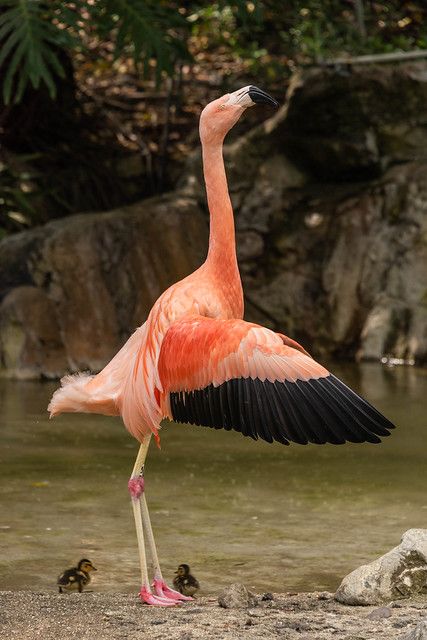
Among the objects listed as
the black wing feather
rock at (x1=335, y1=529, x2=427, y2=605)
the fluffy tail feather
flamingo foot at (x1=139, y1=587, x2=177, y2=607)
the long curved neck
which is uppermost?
the long curved neck

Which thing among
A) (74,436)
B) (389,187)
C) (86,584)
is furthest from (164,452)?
(389,187)

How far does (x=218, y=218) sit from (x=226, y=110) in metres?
0.47

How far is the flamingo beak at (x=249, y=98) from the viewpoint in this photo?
5.26 meters

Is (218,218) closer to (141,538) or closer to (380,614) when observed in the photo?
(141,538)

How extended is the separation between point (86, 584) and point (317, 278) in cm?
918

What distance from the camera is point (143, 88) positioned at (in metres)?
17.5

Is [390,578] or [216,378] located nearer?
[216,378]

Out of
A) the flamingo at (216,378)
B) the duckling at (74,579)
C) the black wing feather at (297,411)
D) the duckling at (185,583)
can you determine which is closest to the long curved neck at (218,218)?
the flamingo at (216,378)

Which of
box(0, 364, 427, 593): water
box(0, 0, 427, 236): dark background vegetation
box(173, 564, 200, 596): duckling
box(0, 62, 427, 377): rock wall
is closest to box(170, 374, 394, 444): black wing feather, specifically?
box(173, 564, 200, 596): duckling

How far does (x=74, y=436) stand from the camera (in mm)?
9344

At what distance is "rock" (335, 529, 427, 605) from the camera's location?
16.4 ft

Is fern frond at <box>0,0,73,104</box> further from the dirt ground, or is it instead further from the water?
the dirt ground

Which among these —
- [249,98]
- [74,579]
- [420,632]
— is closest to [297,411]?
[420,632]

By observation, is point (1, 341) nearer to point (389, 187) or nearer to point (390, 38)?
point (389, 187)
